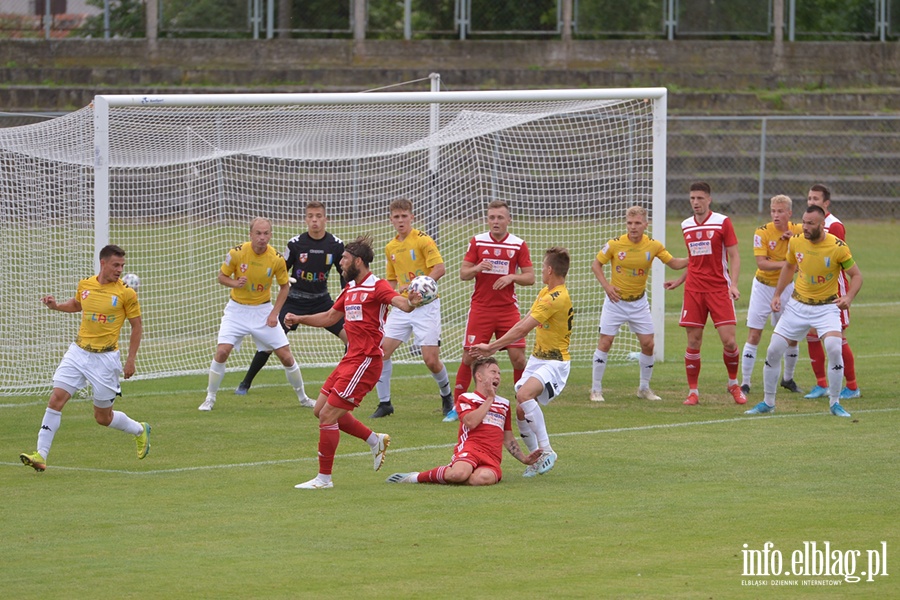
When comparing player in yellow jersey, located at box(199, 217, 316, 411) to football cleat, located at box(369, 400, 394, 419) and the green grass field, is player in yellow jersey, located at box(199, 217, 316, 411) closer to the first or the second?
the green grass field

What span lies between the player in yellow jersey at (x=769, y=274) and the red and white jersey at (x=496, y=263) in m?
2.88

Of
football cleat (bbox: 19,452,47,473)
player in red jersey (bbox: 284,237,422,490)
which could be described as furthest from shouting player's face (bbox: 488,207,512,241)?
football cleat (bbox: 19,452,47,473)

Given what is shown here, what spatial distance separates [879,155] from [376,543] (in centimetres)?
2550

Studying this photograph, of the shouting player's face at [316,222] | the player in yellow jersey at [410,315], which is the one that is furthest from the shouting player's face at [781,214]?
the shouting player's face at [316,222]

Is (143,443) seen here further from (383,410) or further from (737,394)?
(737,394)

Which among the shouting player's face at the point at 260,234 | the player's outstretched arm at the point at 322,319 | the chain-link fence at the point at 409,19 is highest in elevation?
the chain-link fence at the point at 409,19

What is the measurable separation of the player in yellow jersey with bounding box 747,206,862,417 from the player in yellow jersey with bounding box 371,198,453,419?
3.29 m

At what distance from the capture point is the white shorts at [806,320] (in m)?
12.2

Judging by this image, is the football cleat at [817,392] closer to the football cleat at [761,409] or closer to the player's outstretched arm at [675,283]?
the football cleat at [761,409]

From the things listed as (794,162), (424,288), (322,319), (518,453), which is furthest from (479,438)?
(794,162)

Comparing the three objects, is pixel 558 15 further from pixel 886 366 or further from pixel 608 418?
pixel 608 418

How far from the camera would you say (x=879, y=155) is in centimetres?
3038

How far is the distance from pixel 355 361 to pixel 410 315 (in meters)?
3.40

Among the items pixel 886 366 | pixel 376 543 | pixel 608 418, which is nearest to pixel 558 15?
pixel 886 366
